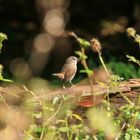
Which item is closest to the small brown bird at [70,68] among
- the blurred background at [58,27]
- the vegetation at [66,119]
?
the vegetation at [66,119]

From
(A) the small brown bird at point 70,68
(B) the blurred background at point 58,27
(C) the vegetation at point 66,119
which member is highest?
(B) the blurred background at point 58,27

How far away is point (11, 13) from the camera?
13086 millimetres

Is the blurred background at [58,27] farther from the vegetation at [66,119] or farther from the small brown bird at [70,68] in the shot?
the vegetation at [66,119]

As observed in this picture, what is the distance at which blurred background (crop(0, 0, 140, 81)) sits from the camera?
11.5 m

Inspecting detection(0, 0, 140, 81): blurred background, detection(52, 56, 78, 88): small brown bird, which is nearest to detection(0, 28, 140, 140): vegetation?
detection(52, 56, 78, 88): small brown bird

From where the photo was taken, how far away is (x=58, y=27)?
13109mm

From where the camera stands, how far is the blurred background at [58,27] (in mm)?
11500

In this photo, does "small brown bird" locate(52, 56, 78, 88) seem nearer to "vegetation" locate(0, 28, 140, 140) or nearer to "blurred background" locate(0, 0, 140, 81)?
"vegetation" locate(0, 28, 140, 140)

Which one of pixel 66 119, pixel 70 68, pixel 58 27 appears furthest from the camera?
pixel 58 27

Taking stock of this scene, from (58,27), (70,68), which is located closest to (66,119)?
(70,68)

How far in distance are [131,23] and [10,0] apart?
247cm

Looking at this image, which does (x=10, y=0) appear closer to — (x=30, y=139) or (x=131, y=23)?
(x=131, y=23)

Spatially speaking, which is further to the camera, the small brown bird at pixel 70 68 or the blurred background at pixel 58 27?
the blurred background at pixel 58 27

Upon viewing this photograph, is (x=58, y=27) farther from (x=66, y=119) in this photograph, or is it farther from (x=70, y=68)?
(x=66, y=119)
